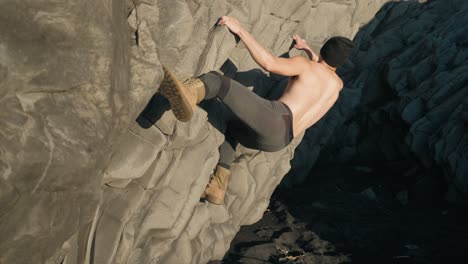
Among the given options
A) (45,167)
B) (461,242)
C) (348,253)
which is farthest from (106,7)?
(461,242)

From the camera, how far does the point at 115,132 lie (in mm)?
4750

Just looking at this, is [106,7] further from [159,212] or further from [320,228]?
[320,228]

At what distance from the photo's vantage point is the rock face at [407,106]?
38.3 feet

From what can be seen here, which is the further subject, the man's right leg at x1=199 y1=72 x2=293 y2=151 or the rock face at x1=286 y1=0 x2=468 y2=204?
the rock face at x1=286 y1=0 x2=468 y2=204

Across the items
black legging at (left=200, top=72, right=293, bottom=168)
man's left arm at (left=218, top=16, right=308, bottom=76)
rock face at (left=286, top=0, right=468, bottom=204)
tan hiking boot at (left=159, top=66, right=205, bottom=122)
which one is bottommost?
rock face at (left=286, top=0, right=468, bottom=204)

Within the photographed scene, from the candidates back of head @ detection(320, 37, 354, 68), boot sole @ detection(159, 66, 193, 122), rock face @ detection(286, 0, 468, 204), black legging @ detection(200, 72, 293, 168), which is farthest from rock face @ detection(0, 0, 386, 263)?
rock face @ detection(286, 0, 468, 204)

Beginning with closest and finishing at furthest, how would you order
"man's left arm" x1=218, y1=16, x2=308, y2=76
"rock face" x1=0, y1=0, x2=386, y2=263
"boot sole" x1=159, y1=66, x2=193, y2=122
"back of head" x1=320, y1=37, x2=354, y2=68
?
"rock face" x1=0, y1=0, x2=386, y2=263, "boot sole" x1=159, y1=66, x2=193, y2=122, "man's left arm" x1=218, y1=16, x2=308, y2=76, "back of head" x1=320, y1=37, x2=354, y2=68

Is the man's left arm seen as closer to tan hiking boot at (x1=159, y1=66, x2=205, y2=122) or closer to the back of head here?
the back of head

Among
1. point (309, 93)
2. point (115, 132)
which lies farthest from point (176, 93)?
point (309, 93)

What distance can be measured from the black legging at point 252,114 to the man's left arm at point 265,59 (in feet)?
1.46

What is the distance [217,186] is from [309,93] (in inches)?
86.0

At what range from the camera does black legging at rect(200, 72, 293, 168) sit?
19.6 feet

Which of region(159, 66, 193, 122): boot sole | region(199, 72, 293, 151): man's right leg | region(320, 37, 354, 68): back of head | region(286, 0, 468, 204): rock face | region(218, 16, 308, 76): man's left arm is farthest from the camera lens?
region(286, 0, 468, 204): rock face

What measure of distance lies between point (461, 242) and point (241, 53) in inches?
221
